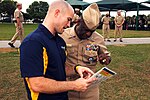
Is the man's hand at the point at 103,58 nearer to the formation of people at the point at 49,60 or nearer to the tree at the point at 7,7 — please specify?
the formation of people at the point at 49,60

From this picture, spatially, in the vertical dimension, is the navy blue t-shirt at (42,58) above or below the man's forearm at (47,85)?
above

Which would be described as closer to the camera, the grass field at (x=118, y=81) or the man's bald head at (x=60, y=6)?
the man's bald head at (x=60, y=6)

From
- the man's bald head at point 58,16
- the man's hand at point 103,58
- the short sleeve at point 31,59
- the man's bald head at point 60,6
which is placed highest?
the man's bald head at point 60,6

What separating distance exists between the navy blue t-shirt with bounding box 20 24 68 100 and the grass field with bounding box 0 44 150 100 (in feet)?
10.8

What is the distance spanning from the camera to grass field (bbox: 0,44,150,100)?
542cm

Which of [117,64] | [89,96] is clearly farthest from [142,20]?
[89,96]

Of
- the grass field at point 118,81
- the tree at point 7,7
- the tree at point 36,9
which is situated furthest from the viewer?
the tree at point 36,9

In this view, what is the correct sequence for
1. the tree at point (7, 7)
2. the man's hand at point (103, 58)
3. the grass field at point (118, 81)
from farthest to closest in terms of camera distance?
the tree at point (7, 7) → the grass field at point (118, 81) → the man's hand at point (103, 58)

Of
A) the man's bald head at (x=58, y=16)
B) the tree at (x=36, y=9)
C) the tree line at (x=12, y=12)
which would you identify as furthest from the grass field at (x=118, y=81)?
the tree at (x=36, y=9)

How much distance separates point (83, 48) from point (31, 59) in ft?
3.11

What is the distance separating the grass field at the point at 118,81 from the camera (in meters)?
A: 5.42

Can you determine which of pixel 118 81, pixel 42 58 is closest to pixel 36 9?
pixel 118 81

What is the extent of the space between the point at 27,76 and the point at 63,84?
0.25 m

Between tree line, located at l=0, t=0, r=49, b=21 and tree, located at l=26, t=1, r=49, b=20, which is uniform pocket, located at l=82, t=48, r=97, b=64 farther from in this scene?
tree, located at l=26, t=1, r=49, b=20
